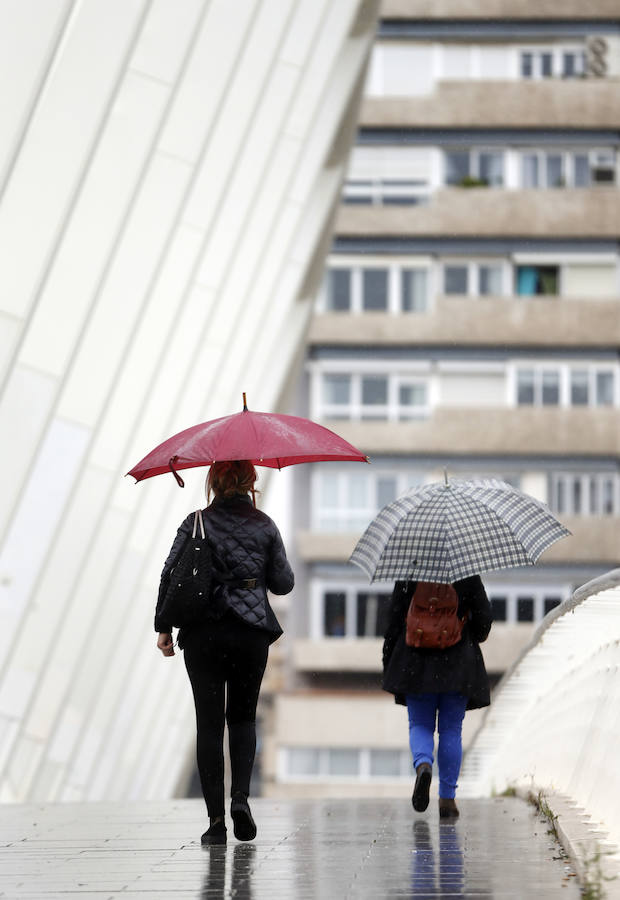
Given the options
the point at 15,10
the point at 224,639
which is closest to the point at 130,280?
the point at 15,10

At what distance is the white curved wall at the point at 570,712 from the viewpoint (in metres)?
7.77

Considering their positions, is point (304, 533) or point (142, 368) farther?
point (304, 533)

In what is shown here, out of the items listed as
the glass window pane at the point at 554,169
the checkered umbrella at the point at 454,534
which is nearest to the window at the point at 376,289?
the glass window pane at the point at 554,169

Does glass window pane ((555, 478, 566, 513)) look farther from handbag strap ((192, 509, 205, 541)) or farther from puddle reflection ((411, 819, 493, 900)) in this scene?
handbag strap ((192, 509, 205, 541))

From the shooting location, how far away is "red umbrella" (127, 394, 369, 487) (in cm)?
751

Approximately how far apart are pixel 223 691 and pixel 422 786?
1826mm

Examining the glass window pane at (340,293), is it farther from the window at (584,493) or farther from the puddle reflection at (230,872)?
the puddle reflection at (230,872)

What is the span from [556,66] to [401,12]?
15.7 feet

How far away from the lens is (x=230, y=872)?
6.54 meters

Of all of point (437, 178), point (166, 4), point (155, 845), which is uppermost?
point (437, 178)

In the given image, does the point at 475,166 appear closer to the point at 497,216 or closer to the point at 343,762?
the point at 497,216

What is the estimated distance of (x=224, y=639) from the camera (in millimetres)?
7426

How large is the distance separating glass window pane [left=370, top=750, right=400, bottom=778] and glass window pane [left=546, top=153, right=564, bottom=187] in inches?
665

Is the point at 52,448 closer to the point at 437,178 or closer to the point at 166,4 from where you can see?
the point at 166,4
